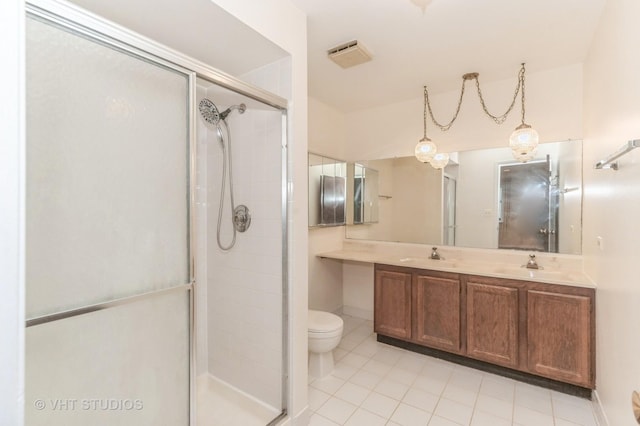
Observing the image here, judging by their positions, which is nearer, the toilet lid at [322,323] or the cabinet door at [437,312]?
the toilet lid at [322,323]

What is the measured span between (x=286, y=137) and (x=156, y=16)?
0.87 metres

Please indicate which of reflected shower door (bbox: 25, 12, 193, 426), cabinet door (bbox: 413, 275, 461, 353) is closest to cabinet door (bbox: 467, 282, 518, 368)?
cabinet door (bbox: 413, 275, 461, 353)

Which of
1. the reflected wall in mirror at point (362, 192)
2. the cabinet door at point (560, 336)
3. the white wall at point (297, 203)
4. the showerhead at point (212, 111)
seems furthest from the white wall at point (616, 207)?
the showerhead at point (212, 111)

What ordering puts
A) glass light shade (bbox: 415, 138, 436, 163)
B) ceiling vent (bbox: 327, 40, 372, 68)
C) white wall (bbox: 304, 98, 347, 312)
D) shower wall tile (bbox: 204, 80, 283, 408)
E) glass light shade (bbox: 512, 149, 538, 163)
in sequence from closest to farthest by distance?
1. shower wall tile (bbox: 204, 80, 283, 408)
2. ceiling vent (bbox: 327, 40, 372, 68)
3. glass light shade (bbox: 512, 149, 538, 163)
4. glass light shade (bbox: 415, 138, 436, 163)
5. white wall (bbox: 304, 98, 347, 312)

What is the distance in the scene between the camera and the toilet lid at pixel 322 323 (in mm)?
2248

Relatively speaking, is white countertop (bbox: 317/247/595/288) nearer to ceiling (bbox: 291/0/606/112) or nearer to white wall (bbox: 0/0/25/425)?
ceiling (bbox: 291/0/606/112)

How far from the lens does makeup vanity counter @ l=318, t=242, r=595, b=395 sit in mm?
2049

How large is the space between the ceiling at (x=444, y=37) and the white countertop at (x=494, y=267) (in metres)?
1.69

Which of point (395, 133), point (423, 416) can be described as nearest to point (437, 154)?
point (395, 133)

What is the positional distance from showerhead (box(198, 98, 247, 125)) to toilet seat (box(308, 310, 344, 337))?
1.70 meters

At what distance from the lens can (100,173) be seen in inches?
46.1

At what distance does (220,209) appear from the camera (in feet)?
7.32

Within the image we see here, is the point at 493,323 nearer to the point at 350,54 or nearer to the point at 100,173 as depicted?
the point at 350,54

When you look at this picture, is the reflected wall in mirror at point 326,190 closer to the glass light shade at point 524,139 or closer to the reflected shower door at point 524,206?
the reflected shower door at point 524,206
